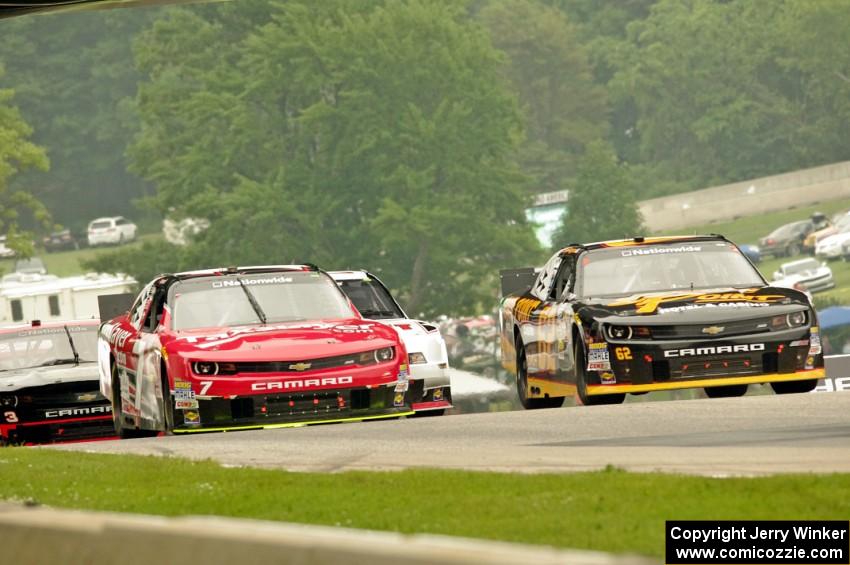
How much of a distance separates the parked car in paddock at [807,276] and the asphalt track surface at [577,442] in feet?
252

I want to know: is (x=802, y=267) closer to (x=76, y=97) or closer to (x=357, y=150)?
(x=357, y=150)

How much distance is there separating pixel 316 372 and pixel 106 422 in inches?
206

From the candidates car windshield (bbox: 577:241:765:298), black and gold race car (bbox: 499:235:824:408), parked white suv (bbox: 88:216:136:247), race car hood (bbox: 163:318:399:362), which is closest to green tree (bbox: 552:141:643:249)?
parked white suv (bbox: 88:216:136:247)

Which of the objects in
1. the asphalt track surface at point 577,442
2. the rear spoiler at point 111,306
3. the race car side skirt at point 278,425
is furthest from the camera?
the rear spoiler at point 111,306

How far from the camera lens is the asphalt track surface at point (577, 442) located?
1220 cm

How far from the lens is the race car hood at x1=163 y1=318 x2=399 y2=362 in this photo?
16078 millimetres

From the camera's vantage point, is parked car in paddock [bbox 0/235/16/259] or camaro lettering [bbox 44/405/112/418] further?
parked car in paddock [bbox 0/235/16/259]

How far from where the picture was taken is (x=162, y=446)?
15117 millimetres

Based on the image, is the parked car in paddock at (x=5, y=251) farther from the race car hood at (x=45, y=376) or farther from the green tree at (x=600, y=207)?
the race car hood at (x=45, y=376)

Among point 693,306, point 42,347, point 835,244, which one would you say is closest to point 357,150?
point 835,244

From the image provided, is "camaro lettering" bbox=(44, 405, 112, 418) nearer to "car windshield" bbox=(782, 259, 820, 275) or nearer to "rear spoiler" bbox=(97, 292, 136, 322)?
"rear spoiler" bbox=(97, 292, 136, 322)

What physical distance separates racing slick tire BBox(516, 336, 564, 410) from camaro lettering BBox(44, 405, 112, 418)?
4.36 m

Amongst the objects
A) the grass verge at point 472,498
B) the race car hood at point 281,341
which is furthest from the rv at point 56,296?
the grass verge at point 472,498

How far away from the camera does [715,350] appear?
55.3 ft
